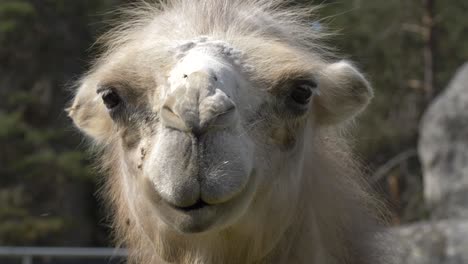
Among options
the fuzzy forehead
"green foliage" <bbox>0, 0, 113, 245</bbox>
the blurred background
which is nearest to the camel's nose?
the fuzzy forehead

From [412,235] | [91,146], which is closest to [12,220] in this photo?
[412,235]

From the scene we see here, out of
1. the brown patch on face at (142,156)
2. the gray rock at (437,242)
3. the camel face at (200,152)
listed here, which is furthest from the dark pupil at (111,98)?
the gray rock at (437,242)

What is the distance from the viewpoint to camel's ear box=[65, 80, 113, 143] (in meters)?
4.96

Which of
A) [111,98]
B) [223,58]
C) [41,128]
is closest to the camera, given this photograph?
[223,58]

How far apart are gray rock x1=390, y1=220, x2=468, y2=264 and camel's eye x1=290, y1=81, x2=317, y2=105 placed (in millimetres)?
7102

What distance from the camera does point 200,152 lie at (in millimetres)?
3662

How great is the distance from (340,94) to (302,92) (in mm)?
548

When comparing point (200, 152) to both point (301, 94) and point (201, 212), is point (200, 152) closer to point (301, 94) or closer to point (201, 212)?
point (201, 212)

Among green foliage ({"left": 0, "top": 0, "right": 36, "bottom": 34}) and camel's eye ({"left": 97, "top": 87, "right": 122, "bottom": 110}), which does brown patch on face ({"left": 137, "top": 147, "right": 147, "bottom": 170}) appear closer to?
camel's eye ({"left": 97, "top": 87, "right": 122, "bottom": 110})

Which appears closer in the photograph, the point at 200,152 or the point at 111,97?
the point at 200,152

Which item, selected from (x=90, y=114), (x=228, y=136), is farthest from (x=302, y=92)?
(x=90, y=114)

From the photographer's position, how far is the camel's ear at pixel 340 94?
4.80 metres

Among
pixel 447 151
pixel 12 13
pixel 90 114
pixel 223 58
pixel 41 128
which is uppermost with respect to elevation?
pixel 223 58

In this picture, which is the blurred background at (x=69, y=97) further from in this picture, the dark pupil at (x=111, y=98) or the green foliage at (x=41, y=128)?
the dark pupil at (x=111, y=98)
